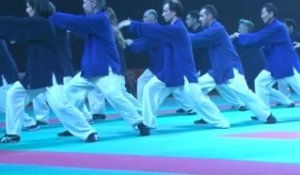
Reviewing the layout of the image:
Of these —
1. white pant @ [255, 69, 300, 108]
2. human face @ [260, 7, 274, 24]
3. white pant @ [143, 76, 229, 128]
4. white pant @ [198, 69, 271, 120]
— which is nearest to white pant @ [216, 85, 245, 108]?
white pant @ [198, 69, 271, 120]

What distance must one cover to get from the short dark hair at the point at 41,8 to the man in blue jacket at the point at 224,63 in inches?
99.9

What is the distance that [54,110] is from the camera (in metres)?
8.06

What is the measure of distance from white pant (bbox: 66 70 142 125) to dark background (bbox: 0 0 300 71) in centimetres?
651

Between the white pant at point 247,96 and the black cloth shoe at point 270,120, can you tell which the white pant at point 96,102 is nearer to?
the white pant at point 247,96

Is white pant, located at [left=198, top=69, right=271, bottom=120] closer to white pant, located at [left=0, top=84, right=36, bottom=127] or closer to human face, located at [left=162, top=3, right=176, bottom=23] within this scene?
human face, located at [left=162, top=3, right=176, bottom=23]

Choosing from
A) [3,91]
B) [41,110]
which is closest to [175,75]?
[41,110]

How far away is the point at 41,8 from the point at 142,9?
9482 millimetres

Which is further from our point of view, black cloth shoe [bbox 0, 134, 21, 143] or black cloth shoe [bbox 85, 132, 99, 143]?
black cloth shoe [bbox 0, 134, 21, 143]

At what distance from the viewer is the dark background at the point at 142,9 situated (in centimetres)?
1562

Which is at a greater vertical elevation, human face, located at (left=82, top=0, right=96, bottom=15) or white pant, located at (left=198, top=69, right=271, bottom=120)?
human face, located at (left=82, top=0, right=96, bottom=15)

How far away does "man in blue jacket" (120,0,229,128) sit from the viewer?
9180 mm

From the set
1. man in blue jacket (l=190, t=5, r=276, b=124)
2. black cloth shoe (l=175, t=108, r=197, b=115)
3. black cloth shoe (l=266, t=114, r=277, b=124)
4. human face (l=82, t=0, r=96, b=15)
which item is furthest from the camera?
black cloth shoe (l=175, t=108, r=197, b=115)

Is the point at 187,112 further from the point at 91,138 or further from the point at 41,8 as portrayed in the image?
the point at 41,8

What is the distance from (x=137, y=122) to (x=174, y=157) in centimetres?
216
